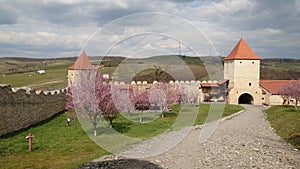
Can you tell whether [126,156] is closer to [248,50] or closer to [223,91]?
[223,91]

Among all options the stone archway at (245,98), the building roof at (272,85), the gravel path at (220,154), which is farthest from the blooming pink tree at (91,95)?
the stone archway at (245,98)

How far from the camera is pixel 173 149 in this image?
34.8ft

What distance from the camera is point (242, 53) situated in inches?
1419

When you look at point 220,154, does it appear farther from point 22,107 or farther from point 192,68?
point 192,68

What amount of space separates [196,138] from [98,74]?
5.24m

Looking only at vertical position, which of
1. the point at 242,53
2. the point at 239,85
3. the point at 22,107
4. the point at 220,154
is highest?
the point at 242,53

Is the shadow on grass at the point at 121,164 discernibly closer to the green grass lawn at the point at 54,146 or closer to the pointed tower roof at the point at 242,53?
the green grass lawn at the point at 54,146

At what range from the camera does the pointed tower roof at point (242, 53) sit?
3562cm

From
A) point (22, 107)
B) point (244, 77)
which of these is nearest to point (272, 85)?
point (244, 77)

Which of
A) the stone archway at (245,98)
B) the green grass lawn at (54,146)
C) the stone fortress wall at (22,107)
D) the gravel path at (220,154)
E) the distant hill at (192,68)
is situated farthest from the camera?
the stone archway at (245,98)

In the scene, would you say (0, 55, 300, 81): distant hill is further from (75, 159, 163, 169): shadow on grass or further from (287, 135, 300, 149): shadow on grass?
(287, 135, 300, 149): shadow on grass

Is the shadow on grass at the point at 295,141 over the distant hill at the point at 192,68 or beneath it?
beneath

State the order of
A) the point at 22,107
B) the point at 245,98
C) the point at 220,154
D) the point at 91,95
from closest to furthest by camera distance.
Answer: the point at 220,154 < the point at 91,95 < the point at 22,107 < the point at 245,98

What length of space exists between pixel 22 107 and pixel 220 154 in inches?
390
